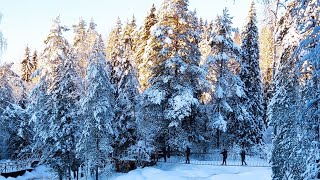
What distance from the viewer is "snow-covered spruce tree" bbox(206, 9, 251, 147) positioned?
32.0 metres

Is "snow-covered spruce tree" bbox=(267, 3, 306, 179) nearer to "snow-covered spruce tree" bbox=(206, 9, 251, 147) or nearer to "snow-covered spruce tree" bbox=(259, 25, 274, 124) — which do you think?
"snow-covered spruce tree" bbox=(206, 9, 251, 147)

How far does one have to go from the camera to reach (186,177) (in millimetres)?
24281

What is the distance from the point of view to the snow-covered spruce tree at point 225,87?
3198 cm

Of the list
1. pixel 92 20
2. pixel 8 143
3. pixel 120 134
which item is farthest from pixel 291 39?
pixel 8 143

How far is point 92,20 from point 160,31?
18.2 meters

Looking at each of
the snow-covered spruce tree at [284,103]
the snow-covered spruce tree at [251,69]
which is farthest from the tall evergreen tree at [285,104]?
the snow-covered spruce tree at [251,69]

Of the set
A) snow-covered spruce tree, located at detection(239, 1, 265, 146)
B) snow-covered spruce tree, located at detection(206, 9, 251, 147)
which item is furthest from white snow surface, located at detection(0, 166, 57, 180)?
snow-covered spruce tree, located at detection(239, 1, 265, 146)

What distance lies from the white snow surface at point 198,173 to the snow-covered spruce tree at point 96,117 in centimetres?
269

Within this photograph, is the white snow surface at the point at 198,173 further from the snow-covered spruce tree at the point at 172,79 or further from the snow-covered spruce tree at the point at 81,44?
the snow-covered spruce tree at the point at 81,44

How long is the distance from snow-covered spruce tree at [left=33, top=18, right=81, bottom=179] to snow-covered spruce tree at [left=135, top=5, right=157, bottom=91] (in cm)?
604

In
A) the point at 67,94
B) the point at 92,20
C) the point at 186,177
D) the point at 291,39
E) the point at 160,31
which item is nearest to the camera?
the point at 291,39

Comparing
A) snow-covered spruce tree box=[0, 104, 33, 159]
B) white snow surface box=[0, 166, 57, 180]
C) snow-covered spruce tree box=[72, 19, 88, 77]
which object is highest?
snow-covered spruce tree box=[72, 19, 88, 77]

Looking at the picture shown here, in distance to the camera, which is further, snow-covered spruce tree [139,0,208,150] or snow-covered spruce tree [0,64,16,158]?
snow-covered spruce tree [0,64,16,158]

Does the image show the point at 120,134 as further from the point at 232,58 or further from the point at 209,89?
the point at 232,58
